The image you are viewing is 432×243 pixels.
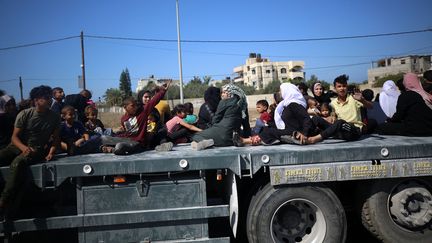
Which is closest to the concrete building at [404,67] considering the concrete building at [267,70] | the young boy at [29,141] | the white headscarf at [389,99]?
the concrete building at [267,70]

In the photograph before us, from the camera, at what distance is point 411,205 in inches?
150

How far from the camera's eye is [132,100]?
15.6 feet

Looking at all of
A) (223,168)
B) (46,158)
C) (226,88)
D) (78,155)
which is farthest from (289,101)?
(46,158)

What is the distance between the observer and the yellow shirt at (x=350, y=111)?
4914 mm

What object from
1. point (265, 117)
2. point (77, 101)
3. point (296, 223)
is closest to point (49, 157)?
point (296, 223)

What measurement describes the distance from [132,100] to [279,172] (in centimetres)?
239

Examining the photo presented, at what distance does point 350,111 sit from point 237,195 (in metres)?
2.44

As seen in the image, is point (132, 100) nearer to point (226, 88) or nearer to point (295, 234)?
point (226, 88)

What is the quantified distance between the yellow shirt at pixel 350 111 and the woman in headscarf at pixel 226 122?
145 cm

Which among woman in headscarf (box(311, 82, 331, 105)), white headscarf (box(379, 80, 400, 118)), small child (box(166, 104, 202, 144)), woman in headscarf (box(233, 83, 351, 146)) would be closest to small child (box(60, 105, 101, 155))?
small child (box(166, 104, 202, 144))

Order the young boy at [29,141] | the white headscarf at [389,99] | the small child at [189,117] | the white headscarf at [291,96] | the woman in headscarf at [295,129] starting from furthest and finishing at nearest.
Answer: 1. the small child at [189,117]
2. the white headscarf at [389,99]
3. the white headscarf at [291,96]
4. the woman in headscarf at [295,129]
5. the young boy at [29,141]

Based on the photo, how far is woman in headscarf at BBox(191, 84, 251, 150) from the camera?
14.4 ft

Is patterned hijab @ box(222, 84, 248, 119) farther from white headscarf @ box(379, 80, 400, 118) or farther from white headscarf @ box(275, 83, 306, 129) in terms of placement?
white headscarf @ box(379, 80, 400, 118)

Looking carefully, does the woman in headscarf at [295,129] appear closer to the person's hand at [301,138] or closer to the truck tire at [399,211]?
the person's hand at [301,138]
